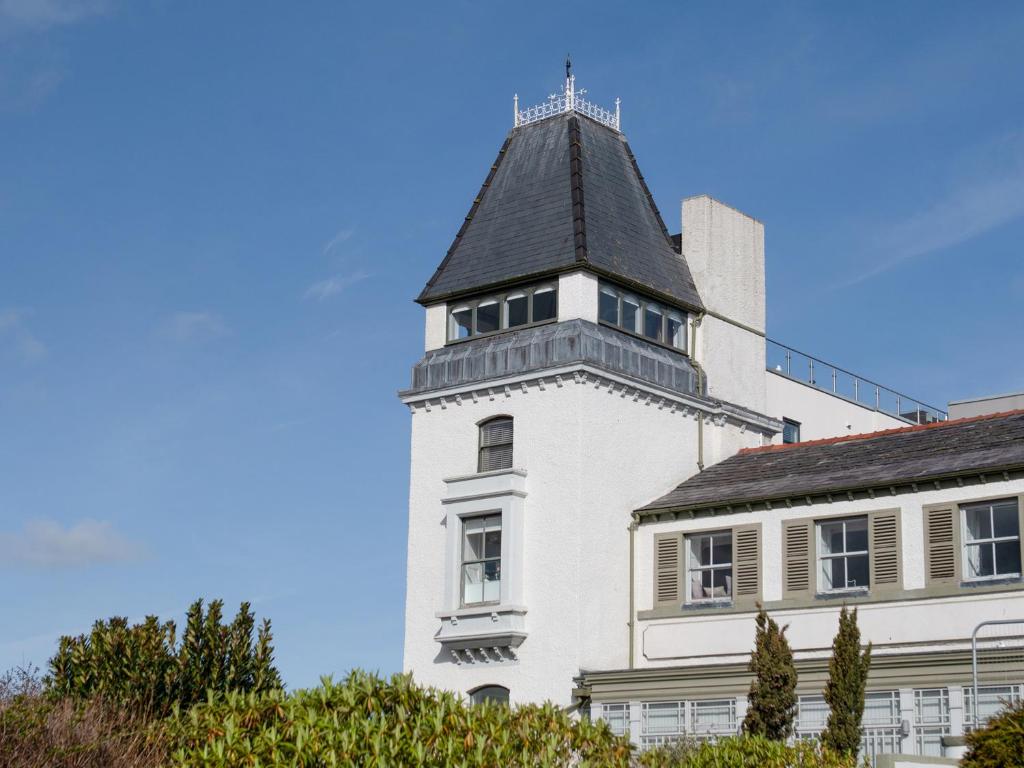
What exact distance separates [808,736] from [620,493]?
741 centimetres

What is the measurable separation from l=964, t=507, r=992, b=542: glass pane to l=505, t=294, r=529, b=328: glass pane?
37.8 ft

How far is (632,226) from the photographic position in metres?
40.8

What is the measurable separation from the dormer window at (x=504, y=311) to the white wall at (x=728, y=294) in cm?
448

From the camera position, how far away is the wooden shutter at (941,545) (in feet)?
107

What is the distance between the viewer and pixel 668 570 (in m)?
36.6

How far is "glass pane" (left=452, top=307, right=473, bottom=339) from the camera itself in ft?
131

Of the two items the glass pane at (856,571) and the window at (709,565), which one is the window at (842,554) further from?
the window at (709,565)

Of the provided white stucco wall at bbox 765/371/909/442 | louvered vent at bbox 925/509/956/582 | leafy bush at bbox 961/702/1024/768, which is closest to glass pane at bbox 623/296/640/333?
white stucco wall at bbox 765/371/909/442

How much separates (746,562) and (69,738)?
53.2 feet

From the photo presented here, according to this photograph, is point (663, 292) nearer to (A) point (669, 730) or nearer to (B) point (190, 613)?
(A) point (669, 730)

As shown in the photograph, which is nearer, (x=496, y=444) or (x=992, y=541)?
(x=992, y=541)

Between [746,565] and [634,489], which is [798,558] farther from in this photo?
[634,489]

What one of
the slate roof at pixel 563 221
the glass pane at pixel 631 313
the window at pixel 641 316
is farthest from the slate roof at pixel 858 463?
the slate roof at pixel 563 221

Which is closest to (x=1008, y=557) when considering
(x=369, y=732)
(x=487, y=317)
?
(x=487, y=317)
